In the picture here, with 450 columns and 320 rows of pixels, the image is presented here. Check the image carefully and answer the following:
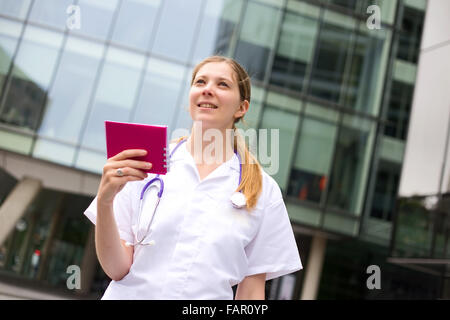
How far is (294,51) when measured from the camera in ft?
42.3

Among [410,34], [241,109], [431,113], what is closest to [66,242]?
[431,113]

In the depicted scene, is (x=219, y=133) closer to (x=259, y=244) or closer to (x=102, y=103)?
(x=259, y=244)

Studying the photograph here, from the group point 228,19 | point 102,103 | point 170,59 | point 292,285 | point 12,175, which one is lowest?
point 292,285

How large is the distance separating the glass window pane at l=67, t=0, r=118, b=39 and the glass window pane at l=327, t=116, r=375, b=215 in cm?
633

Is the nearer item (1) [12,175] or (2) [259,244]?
(2) [259,244]

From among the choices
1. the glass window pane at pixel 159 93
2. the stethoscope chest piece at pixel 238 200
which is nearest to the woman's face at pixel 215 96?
the stethoscope chest piece at pixel 238 200

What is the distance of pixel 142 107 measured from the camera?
11641mm

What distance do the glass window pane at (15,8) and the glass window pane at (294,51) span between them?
594 centimetres

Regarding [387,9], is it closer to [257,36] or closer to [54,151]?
[257,36]

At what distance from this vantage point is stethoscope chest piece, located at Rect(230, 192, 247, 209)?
1.50m

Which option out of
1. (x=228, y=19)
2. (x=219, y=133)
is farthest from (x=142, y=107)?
(x=219, y=133)

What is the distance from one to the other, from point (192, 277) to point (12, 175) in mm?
11930

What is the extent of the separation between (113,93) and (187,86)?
1.70m

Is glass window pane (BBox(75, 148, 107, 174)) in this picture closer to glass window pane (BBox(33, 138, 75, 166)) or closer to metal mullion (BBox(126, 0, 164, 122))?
Result: glass window pane (BBox(33, 138, 75, 166))
